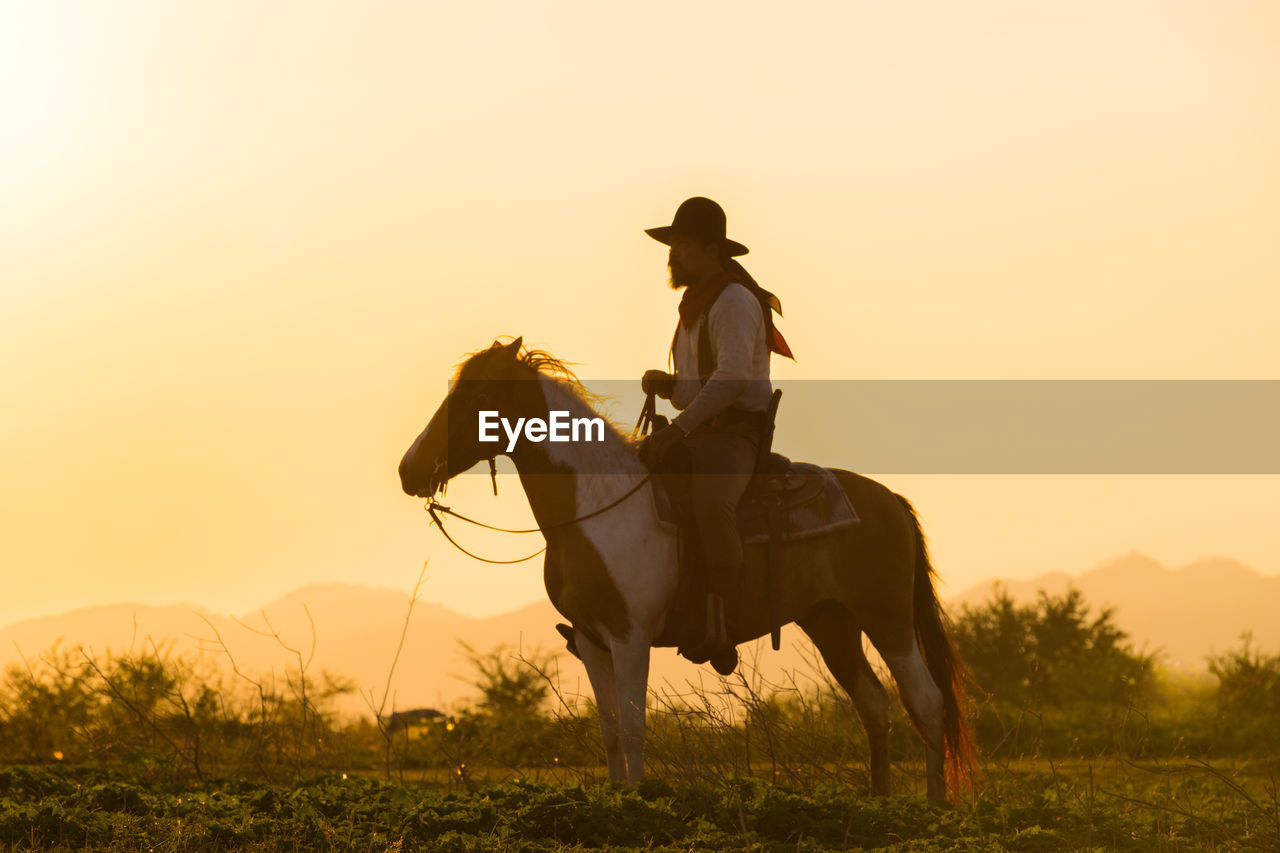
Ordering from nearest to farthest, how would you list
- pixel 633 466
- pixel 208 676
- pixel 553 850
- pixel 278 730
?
pixel 553 850
pixel 633 466
pixel 278 730
pixel 208 676

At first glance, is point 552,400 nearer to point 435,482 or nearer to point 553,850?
point 435,482

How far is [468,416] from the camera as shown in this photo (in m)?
7.49

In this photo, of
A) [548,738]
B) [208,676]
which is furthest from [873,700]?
[208,676]

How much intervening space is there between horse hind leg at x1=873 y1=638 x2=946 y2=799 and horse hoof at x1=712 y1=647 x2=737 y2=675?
98cm

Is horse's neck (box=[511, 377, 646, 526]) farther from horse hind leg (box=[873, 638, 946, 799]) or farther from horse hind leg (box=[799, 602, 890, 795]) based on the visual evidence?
horse hind leg (box=[873, 638, 946, 799])

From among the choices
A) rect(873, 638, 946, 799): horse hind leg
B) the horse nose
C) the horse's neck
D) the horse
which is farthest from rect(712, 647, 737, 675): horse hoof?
the horse nose

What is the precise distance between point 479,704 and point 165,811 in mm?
6632

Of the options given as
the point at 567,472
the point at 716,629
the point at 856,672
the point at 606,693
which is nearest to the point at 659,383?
the point at 567,472

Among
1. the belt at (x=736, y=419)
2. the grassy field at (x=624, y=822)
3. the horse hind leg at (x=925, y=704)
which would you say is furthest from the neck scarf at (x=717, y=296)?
the grassy field at (x=624, y=822)

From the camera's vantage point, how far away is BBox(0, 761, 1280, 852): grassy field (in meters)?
6.52

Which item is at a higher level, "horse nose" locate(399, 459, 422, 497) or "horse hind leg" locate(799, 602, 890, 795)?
"horse nose" locate(399, 459, 422, 497)

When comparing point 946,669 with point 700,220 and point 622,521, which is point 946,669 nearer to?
point 622,521

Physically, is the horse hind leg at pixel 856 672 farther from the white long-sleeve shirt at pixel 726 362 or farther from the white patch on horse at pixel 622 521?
the white long-sleeve shirt at pixel 726 362

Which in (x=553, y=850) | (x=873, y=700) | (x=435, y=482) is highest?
(x=435, y=482)
